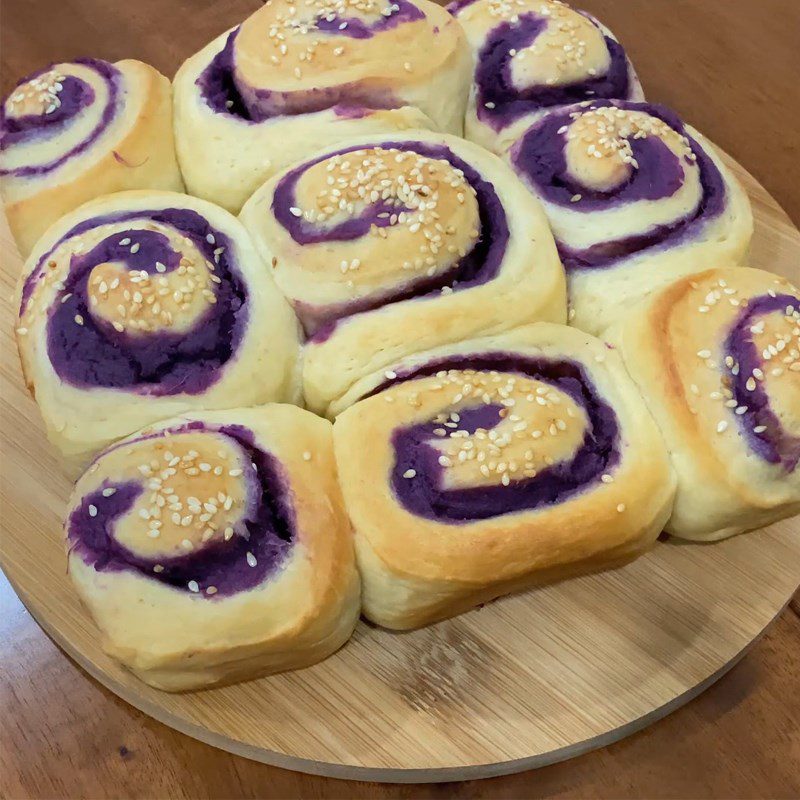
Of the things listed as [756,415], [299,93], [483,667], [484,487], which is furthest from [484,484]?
[299,93]

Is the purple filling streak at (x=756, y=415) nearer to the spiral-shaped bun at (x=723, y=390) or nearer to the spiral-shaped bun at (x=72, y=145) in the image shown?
the spiral-shaped bun at (x=723, y=390)

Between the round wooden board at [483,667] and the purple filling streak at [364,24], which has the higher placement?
Answer: the purple filling streak at [364,24]

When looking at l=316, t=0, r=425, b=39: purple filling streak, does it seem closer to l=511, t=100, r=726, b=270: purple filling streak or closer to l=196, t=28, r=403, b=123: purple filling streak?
l=196, t=28, r=403, b=123: purple filling streak

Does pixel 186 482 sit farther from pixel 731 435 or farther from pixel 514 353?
pixel 731 435

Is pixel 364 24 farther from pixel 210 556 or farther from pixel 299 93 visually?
pixel 210 556

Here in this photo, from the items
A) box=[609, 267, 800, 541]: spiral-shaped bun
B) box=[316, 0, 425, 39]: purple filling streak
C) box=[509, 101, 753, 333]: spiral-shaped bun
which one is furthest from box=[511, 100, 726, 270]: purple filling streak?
box=[316, 0, 425, 39]: purple filling streak

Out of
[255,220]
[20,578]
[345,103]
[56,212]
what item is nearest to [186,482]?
[20,578]

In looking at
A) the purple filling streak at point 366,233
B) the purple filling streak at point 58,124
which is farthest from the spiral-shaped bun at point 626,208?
the purple filling streak at point 58,124
